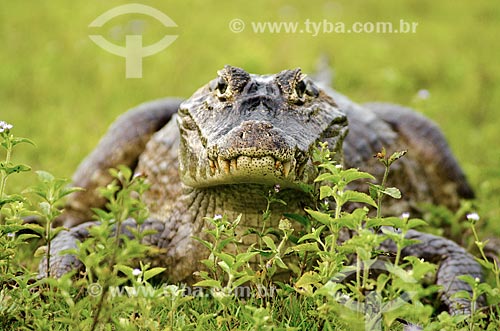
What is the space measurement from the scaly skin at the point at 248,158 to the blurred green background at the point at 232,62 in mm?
781

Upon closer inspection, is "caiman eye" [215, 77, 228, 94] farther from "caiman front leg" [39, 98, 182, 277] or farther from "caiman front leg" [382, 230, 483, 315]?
"caiman front leg" [39, 98, 182, 277]

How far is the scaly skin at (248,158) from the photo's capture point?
3.50 m

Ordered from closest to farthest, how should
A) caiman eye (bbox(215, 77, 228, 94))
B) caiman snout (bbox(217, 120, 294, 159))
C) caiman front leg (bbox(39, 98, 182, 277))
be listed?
caiman snout (bbox(217, 120, 294, 159))
caiman eye (bbox(215, 77, 228, 94))
caiman front leg (bbox(39, 98, 182, 277))

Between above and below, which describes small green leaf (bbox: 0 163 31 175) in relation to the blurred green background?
below

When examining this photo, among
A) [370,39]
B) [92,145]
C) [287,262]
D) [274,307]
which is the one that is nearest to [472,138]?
[370,39]

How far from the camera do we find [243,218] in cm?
407

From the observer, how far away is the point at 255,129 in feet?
11.2

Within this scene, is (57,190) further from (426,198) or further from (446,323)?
(426,198)

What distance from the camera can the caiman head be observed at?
133 inches

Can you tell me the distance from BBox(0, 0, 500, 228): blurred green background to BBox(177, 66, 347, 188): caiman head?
2.56 meters

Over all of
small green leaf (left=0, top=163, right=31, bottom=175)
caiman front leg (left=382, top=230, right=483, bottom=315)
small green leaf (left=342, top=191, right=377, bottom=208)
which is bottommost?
caiman front leg (left=382, top=230, right=483, bottom=315)

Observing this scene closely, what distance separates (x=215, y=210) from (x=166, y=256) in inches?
17.5

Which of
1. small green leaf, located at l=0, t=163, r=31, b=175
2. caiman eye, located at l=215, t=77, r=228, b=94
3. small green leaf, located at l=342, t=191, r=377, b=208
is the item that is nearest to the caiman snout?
small green leaf, located at l=342, t=191, r=377, b=208

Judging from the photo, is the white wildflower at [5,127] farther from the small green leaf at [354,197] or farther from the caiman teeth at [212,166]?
the small green leaf at [354,197]
